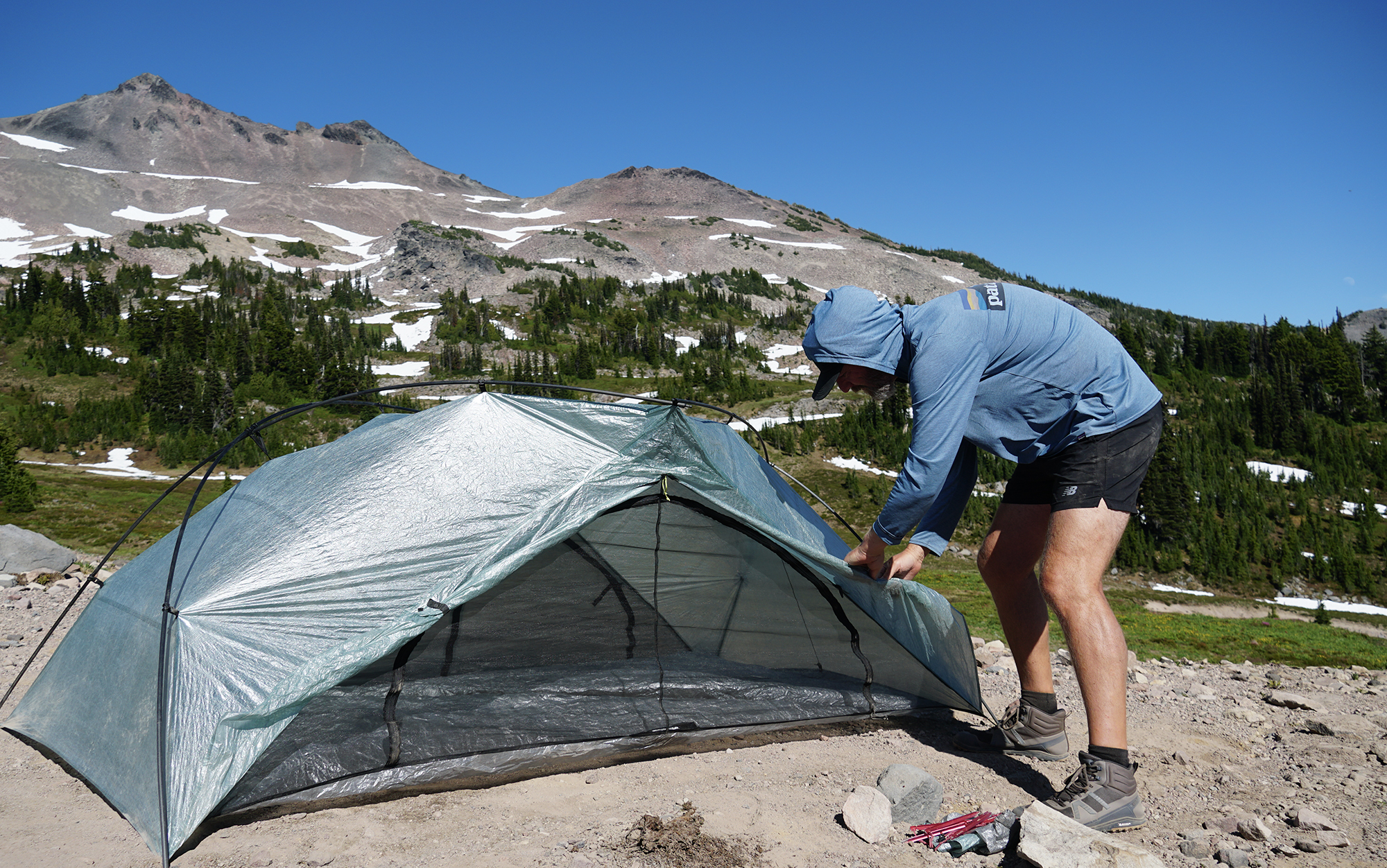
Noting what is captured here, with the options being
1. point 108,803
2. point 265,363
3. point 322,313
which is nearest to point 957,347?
point 108,803

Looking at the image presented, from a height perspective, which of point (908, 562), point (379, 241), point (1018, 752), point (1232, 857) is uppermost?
point (379, 241)

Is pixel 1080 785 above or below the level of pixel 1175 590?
above

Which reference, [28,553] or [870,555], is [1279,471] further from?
[28,553]

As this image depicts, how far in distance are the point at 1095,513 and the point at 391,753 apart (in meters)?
4.01

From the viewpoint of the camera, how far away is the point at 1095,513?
3744 mm

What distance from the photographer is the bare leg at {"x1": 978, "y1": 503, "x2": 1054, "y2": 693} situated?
14.3 ft

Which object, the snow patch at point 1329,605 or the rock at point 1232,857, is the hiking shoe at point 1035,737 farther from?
the snow patch at point 1329,605

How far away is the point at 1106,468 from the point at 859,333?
1368 millimetres

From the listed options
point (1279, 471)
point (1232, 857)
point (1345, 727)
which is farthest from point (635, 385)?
point (1232, 857)

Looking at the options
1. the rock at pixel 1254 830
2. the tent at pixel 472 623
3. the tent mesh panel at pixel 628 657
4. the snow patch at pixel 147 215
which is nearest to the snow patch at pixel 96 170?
the snow patch at pixel 147 215

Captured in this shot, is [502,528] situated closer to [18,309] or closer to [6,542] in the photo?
[6,542]

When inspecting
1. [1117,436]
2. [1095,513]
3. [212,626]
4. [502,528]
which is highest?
[1117,436]

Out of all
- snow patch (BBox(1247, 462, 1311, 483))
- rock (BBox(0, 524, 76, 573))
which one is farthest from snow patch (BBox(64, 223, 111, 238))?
snow patch (BBox(1247, 462, 1311, 483))

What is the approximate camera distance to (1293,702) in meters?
6.11
